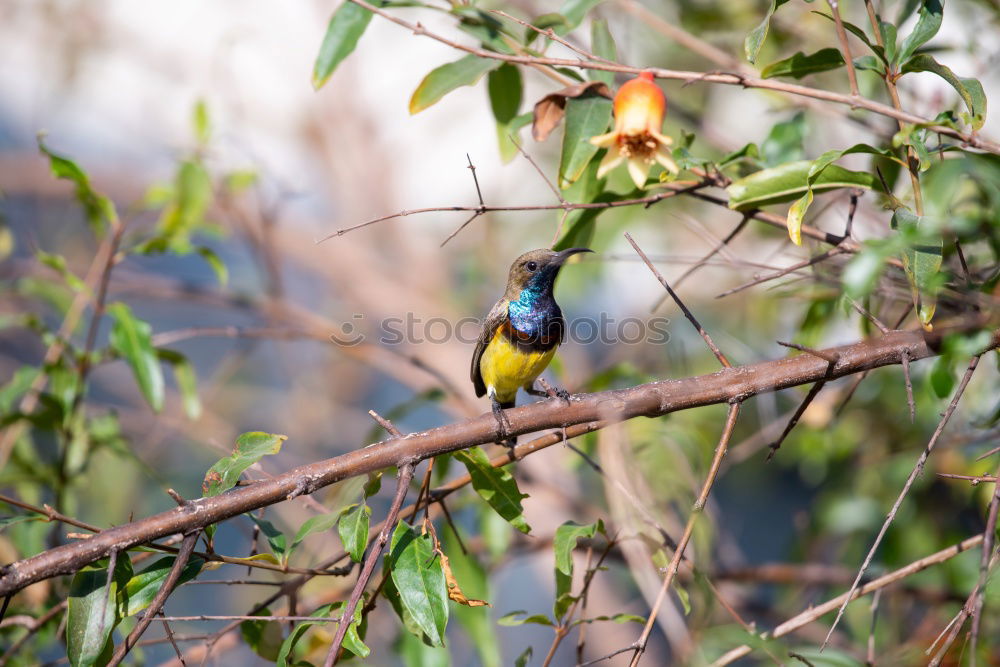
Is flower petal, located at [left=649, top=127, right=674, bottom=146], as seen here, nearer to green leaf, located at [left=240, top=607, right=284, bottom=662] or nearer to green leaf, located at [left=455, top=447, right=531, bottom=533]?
green leaf, located at [left=455, top=447, right=531, bottom=533]

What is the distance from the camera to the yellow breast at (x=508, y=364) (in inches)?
146

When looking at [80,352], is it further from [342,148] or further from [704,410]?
[342,148]

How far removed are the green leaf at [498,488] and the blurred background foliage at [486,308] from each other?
32 cm

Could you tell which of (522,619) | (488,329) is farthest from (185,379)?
(522,619)

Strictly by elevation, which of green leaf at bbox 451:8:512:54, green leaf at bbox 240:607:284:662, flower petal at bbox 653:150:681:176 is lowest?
green leaf at bbox 240:607:284:662

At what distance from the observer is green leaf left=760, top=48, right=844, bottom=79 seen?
2.34 m

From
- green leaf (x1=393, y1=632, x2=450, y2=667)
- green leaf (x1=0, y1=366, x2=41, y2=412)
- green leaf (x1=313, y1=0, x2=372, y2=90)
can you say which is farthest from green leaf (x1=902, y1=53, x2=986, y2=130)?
green leaf (x1=0, y1=366, x2=41, y2=412)

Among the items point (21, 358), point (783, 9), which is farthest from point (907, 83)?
point (21, 358)

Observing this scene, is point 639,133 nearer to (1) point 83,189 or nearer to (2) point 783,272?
(2) point 783,272

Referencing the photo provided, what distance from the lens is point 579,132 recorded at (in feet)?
8.00

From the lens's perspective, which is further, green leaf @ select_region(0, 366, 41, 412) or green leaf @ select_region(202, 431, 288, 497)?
green leaf @ select_region(0, 366, 41, 412)

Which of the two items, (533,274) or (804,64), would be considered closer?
(804,64)

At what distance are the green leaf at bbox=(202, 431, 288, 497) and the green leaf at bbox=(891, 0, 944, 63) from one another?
185cm

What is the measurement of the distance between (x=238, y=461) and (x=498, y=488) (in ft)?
2.25
